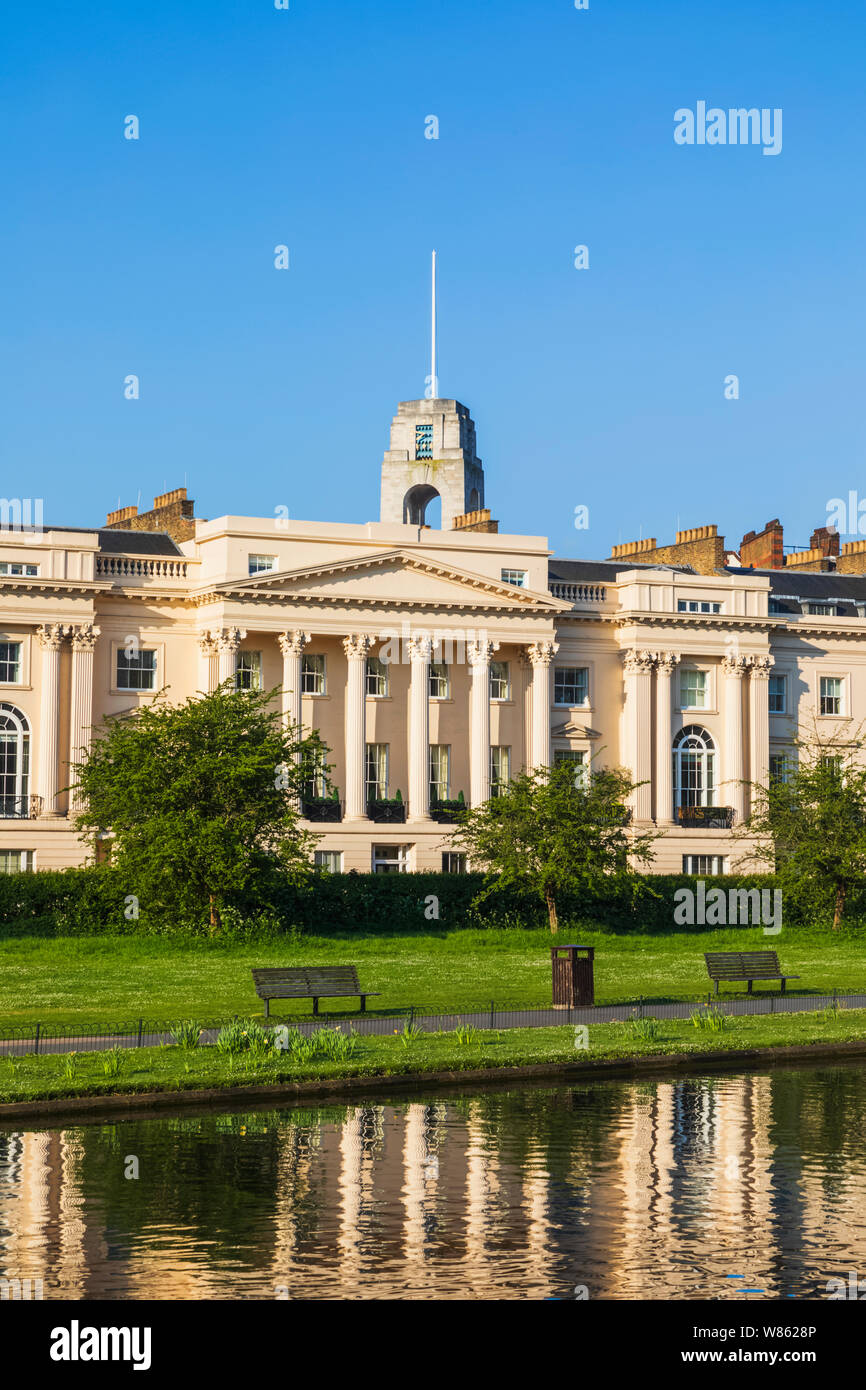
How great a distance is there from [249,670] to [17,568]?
32.5 feet

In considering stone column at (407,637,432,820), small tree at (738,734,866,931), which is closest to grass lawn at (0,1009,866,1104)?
small tree at (738,734,866,931)

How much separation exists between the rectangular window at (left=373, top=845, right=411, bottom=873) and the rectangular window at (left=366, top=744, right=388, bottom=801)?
247cm

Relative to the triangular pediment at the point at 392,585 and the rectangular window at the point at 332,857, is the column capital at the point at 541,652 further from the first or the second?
the rectangular window at the point at 332,857

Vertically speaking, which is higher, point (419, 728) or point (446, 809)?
point (419, 728)

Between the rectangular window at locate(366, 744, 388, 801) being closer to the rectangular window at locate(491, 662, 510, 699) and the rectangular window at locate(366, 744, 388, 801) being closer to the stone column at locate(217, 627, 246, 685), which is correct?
the rectangular window at locate(491, 662, 510, 699)

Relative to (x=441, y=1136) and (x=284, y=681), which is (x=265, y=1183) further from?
(x=284, y=681)

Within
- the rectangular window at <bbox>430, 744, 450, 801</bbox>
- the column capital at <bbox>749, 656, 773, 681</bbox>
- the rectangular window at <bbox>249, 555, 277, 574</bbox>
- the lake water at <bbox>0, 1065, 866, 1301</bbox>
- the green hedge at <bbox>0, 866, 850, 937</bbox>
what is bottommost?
the lake water at <bbox>0, 1065, 866, 1301</bbox>

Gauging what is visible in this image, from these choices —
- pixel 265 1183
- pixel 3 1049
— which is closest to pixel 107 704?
pixel 3 1049

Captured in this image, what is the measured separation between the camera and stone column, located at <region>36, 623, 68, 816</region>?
68.9m

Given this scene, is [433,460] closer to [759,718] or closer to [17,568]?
[759,718]

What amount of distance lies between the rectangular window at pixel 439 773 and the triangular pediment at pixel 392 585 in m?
6.37

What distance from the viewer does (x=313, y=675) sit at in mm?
74438

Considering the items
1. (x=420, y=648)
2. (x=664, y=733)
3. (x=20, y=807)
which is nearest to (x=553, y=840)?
(x=420, y=648)

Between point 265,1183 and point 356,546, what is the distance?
53993 millimetres
